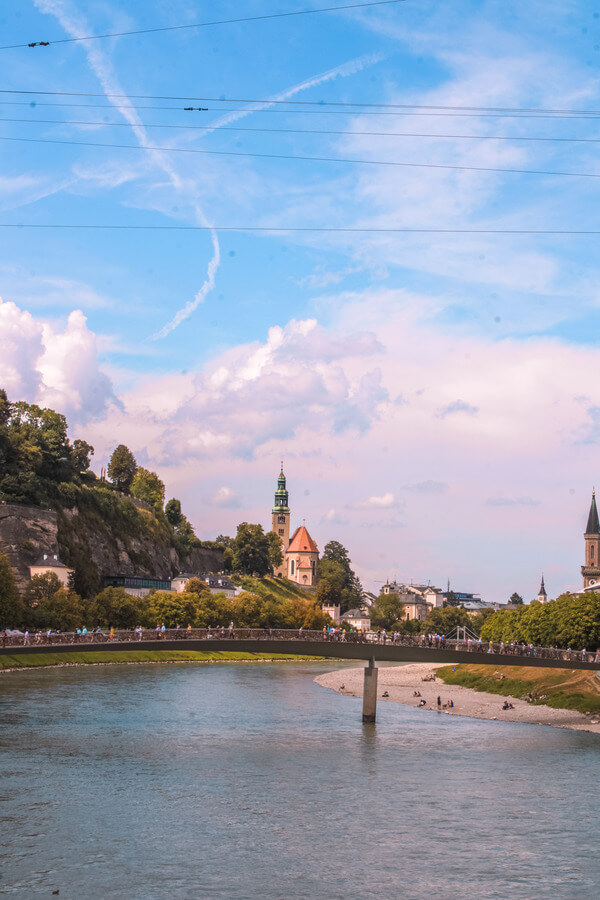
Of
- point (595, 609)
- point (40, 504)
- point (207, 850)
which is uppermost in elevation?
point (40, 504)

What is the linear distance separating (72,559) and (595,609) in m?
67.5

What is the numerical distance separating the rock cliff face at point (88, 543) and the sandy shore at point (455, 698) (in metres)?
38.4

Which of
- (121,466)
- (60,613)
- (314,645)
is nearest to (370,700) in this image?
(314,645)

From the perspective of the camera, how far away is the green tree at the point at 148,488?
566ft

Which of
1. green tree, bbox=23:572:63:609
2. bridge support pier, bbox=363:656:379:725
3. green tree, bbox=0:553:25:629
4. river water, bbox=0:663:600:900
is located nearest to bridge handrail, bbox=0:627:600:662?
bridge support pier, bbox=363:656:379:725

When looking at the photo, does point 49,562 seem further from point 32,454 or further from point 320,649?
point 320,649

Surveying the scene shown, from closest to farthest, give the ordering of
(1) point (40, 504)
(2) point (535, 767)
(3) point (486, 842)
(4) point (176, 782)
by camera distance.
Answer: (3) point (486, 842) → (4) point (176, 782) → (2) point (535, 767) → (1) point (40, 504)

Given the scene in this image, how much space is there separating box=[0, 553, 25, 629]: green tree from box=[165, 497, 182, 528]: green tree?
89666mm

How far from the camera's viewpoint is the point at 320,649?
6116 centimetres

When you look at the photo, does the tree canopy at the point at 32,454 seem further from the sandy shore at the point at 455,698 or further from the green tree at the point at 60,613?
the sandy shore at the point at 455,698

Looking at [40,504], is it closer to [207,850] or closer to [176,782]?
[176,782]

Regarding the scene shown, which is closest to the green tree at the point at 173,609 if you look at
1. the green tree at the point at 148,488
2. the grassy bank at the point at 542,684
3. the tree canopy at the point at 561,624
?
the grassy bank at the point at 542,684

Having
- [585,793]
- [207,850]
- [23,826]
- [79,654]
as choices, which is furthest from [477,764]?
[79,654]

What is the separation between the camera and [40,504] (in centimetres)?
12369
